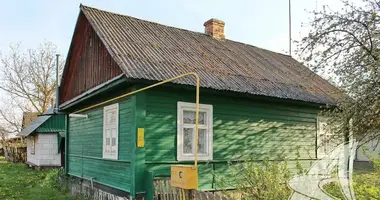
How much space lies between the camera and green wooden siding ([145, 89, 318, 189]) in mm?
8336

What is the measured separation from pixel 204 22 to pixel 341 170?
10076 millimetres

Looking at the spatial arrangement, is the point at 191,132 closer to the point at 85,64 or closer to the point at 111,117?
the point at 111,117

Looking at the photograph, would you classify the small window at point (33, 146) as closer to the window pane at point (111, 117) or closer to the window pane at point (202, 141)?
the window pane at point (111, 117)

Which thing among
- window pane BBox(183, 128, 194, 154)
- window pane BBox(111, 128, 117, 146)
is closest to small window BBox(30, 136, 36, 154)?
window pane BBox(111, 128, 117, 146)

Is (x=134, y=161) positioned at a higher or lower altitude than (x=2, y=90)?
lower

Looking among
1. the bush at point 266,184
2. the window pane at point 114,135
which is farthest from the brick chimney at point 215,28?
the bush at point 266,184

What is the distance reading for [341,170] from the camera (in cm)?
584

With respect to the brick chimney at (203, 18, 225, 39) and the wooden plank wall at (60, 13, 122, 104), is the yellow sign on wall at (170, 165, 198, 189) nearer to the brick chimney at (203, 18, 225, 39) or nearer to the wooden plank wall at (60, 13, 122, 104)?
the wooden plank wall at (60, 13, 122, 104)

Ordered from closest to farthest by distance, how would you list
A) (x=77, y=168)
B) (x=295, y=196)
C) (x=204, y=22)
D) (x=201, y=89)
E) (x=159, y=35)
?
(x=295, y=196) < (x=201, y=89) < (x=159, y=35) < (x=77, y=168) < (x=204, y=22)

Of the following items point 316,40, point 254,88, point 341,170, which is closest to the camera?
point 341,170

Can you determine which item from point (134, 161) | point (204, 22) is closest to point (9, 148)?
point (204, 22)

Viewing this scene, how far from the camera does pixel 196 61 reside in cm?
1022

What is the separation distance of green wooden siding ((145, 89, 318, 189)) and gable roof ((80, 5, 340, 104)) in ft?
1.50

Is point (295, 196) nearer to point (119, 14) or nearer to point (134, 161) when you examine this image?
point (134, 161)
